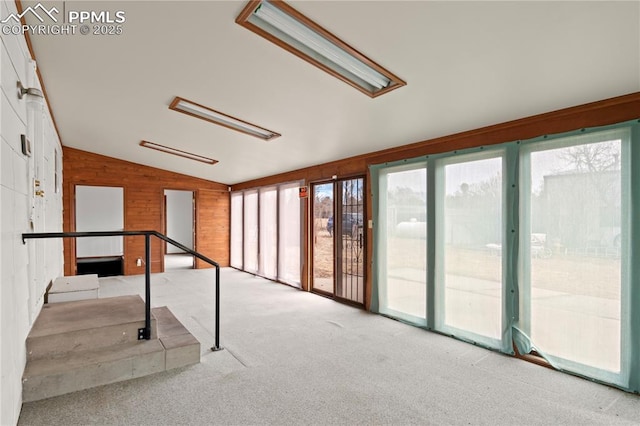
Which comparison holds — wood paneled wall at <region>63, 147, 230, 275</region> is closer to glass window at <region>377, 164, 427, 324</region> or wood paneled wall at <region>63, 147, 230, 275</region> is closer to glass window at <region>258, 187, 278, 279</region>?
glass window at <region>258, 187, 278, 279</region>

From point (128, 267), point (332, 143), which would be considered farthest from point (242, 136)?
point (128, 267)

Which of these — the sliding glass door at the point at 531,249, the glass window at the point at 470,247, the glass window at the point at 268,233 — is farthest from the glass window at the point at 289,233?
the glass window at the point at 470,247

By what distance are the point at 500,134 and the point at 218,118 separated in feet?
10.7

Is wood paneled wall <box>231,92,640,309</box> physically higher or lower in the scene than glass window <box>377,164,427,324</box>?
higher

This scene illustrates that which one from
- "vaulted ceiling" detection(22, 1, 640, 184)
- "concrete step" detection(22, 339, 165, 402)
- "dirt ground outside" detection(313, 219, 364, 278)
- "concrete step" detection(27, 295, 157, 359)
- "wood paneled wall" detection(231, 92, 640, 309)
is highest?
"vaulted ceiling" detection(22, 1, 640, 184)

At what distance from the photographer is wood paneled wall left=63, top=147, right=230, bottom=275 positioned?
692 cm

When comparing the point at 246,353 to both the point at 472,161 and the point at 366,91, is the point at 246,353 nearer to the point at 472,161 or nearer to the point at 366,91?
the point at 366,91

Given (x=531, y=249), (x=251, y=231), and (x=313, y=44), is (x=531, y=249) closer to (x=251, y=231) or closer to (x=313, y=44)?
(x=313, y=44)

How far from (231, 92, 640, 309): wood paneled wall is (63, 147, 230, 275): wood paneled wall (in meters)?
3.95

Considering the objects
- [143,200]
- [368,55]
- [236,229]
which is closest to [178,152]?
[143,200]

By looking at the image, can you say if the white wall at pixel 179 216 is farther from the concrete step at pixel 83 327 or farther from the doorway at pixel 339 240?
the concrete step at pixel 83 327

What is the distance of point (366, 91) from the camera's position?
3.06 metres

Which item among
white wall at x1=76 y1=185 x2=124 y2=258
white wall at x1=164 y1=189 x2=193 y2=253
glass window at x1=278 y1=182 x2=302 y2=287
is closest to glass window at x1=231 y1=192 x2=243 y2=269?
glass window at x1=278 y1=182 x2=302 y2=287

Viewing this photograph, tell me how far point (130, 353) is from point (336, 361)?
1727 millimetres
